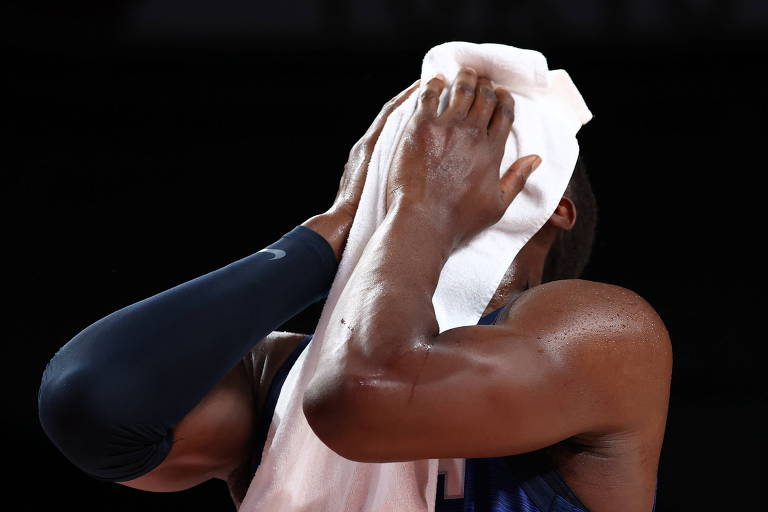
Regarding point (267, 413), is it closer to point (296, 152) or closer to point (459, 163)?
point (459, 163)

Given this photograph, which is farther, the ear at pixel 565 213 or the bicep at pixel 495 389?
the ear at pixel 565 213

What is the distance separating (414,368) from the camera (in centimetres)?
74

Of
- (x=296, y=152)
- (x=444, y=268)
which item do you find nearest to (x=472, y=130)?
(x=444, y=268)

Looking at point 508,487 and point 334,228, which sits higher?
point 334,228

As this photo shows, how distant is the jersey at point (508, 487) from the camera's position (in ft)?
2.93

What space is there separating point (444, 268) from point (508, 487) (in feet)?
0.75

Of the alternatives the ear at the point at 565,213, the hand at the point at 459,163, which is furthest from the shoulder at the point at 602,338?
the ear at the point at 565,213

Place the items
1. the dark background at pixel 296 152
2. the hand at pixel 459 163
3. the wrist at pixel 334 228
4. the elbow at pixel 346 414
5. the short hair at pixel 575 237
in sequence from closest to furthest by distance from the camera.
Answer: the elbow at pixel 346 414, the hand at pixel 459 163, the wrist at pixel 334 228, the short hair at pixel 575 237, the dark background at pixel 296 152

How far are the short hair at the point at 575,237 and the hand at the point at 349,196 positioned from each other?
226 mm

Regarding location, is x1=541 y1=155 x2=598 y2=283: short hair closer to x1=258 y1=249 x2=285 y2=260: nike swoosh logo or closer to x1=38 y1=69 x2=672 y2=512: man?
x1=38 y1=69 x2=672 y2=512: man

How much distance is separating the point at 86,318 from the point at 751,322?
135 cm

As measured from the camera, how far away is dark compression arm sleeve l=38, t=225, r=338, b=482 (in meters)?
0.79

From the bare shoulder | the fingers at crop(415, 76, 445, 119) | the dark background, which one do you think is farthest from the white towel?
the dark background

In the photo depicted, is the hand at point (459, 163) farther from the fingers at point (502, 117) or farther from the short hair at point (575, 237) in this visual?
the short hair at point (575, 237)
